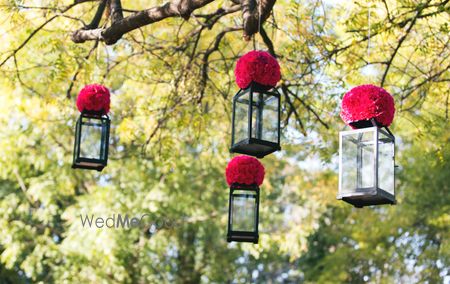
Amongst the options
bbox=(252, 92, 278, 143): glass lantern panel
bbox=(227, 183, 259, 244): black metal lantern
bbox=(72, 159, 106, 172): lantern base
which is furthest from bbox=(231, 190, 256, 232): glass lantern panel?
bbox=(252, 92, 278, 143): glass lantern panel

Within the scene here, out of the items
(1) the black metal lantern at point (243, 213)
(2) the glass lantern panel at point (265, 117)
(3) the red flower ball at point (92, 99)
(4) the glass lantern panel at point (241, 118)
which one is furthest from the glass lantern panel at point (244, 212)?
(2) the glass lantern panel at point (265, 117)

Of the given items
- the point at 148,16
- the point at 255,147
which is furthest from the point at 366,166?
the point at 148,16

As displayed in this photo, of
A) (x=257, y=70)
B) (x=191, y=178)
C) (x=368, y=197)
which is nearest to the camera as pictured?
(x=368, y=197)

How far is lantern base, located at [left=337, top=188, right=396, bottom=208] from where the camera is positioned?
381cm

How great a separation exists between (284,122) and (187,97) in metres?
0.94

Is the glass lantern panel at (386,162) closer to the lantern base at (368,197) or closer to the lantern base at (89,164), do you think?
the lantern base at (368,197)

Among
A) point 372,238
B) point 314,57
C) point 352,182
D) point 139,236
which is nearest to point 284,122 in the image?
point 314,57

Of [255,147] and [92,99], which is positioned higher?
[92,99]

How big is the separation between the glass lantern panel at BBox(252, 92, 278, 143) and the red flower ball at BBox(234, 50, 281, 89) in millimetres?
84

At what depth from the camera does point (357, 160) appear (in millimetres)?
3939

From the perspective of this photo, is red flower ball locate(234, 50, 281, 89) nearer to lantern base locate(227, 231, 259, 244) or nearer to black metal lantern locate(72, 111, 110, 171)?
black metal lantern locate(72, 111, 110, 171)

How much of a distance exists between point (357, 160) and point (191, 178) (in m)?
8.84

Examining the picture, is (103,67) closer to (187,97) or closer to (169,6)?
(187,97)

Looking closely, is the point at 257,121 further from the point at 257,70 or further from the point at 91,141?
the point at 91,141
